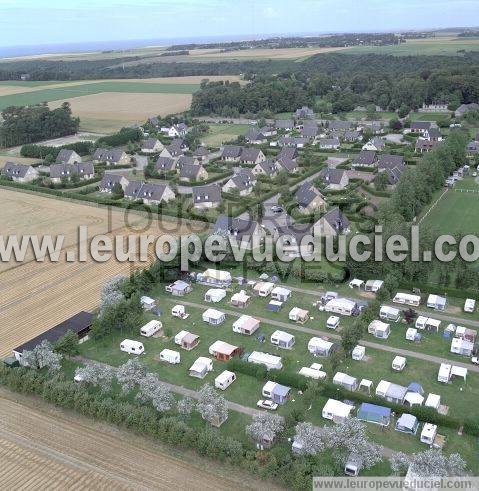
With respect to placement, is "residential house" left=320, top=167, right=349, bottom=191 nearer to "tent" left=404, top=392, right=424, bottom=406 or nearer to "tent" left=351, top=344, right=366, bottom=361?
"tent" left=351, top=344, right=366, bottom=361

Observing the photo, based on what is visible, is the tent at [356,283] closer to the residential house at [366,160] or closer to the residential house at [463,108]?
the residential house at [366,160]

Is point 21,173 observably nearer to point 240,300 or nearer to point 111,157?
point 111,157

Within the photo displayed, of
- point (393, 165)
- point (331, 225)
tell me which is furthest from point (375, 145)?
point (331, 225)

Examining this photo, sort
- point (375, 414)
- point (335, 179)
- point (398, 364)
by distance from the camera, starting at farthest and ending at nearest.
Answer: point (335, 179) → point (398, 364) → point (375, 414)

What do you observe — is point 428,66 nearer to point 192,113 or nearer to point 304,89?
point 304,89

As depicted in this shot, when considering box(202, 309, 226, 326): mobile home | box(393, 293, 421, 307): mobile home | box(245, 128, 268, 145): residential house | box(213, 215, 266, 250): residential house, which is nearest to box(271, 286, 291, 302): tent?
box(202, 309, 226, 326): mobile home
